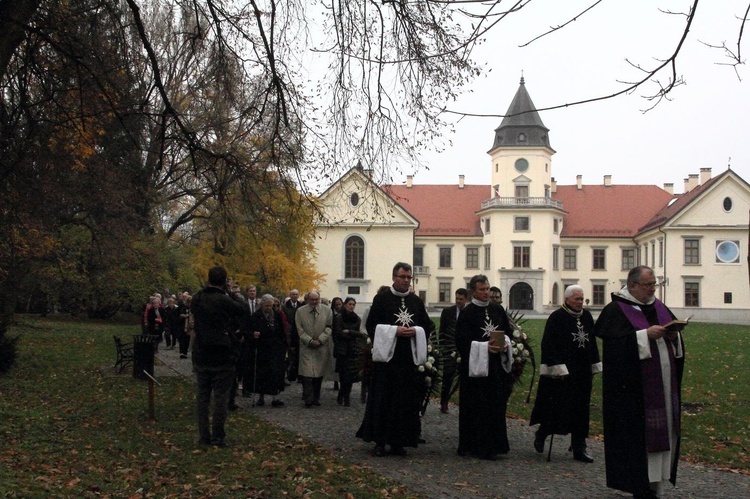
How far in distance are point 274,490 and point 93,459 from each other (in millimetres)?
2348

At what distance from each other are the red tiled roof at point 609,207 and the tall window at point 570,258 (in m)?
1.36

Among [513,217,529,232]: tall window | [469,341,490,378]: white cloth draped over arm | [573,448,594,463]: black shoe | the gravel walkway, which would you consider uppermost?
[513,217,529,232]: tall window

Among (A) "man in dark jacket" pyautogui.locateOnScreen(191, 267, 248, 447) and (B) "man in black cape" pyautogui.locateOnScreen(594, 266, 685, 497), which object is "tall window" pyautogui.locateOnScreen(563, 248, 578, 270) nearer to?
(A) "man in dark jacket" pyautogui.locateOnScreen(191, 267, 248, 447)

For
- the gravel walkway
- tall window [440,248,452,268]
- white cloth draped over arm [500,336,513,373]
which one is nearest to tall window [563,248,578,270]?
tall window [440,248,452,268]

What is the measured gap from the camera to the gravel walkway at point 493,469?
768 centimetres

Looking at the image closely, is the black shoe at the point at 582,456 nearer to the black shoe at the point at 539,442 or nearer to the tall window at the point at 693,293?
the black shoe at the point at 539,442

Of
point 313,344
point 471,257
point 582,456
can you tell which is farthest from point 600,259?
point 582,456

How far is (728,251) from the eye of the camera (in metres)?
65.1

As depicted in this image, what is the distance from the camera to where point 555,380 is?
374 inches

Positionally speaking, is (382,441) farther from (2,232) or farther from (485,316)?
(2,232)

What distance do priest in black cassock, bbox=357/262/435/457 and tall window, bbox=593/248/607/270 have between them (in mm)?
66049

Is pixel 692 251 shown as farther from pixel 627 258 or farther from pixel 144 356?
pixel 144 356

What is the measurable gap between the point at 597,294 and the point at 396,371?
66.0 metres

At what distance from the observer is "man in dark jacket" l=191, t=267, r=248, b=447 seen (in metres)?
9.56
